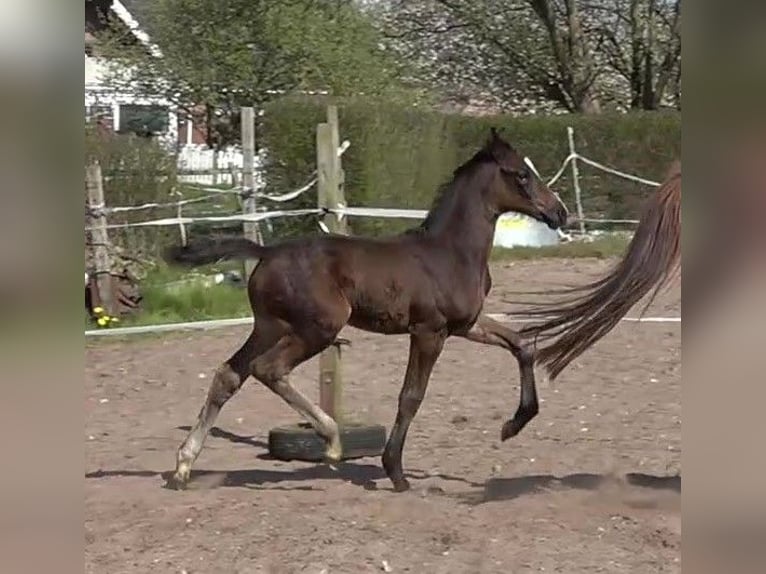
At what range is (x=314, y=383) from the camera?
15.7ft

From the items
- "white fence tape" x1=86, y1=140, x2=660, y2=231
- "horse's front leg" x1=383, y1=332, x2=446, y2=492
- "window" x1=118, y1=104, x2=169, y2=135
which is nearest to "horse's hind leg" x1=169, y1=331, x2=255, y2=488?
"horse's front leg" x1=383, y1=332, x2=446, y2=492

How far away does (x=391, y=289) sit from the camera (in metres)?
3.56

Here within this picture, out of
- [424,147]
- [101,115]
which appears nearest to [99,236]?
[101,115]

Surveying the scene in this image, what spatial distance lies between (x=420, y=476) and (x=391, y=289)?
2.22 ft

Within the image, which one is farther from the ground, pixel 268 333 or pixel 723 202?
pixel 723 202

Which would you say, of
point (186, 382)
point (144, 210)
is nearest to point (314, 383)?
point (186, 382)

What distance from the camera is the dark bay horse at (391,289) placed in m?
3.52

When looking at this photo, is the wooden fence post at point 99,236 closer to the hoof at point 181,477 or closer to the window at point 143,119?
the window at point 143,119

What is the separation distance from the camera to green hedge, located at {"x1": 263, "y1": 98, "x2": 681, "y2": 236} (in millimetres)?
5023

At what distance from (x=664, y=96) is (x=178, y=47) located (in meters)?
2.81

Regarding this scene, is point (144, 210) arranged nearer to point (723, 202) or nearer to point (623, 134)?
point (623, 134)

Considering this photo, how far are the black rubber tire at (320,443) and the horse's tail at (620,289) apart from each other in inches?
25.5

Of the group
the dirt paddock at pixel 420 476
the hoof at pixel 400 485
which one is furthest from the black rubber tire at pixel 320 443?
the hoof at pixel 400 485

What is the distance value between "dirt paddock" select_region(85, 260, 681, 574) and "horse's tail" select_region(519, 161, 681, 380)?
18.9 inches
